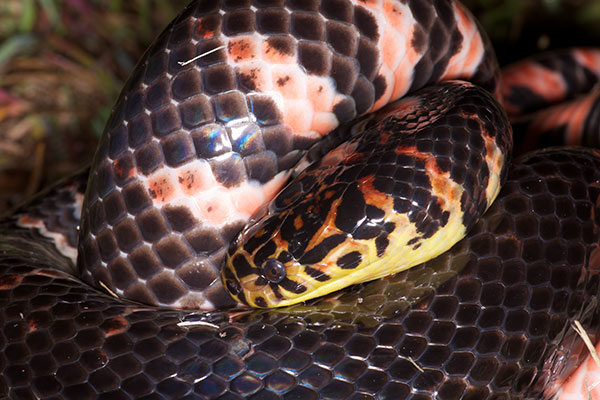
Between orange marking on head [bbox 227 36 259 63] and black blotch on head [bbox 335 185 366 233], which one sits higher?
orange marking on head [bbox 227 36 259 63]

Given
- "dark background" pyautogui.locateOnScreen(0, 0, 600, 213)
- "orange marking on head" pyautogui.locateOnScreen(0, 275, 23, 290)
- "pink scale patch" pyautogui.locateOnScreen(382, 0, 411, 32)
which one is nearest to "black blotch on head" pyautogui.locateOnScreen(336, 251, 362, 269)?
"pink scale patch" pyautogui.locateOnScreen(382, 0, 411, 32)

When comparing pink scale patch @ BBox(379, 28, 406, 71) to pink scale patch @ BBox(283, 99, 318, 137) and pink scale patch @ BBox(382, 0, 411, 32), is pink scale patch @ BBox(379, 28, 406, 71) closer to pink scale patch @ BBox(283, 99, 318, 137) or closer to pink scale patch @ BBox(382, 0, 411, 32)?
pink scale patch @ BBox(382, 0, 411, 32)

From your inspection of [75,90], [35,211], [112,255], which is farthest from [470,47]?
[75,90]

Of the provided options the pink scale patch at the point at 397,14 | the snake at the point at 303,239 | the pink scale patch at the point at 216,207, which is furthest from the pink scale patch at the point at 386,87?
the pink scale patch at the point at 216,207

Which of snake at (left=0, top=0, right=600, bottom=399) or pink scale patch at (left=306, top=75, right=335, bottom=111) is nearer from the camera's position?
snake at (left=0, top=0, right=600, bottom=399)

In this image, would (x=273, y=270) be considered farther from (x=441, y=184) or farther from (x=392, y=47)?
(x=392, y=47)

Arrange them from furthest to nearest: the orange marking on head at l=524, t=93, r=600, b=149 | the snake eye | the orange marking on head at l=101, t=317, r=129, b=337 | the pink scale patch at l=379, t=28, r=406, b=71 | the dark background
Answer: the dark background → the orange marking on head at l=524, t=93, r=600, b=149 → the pink scale patch at l=379, t=28, r=406, b=71 → the snake eye → the orange marking on head at l=101, t=317, r=129, b=337

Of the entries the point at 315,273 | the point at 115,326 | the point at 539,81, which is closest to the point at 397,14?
the point at 315,273

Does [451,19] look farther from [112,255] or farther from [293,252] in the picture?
[112,255]
